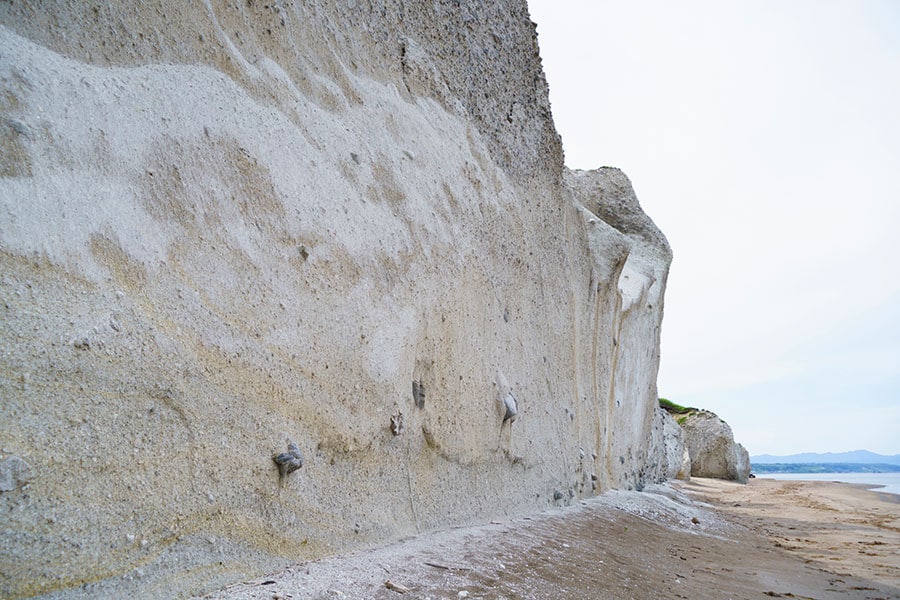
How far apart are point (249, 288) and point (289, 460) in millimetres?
614

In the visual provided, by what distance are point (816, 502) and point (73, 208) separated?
12.6 meters

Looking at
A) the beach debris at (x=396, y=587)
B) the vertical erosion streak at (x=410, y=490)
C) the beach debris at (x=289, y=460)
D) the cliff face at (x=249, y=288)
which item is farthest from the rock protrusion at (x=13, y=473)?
the vertical erosion streak at (x=410, y=490)

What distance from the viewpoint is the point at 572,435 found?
543 centimetres

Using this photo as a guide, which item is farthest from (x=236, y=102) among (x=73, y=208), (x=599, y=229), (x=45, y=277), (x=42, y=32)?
(x=599, y=229)

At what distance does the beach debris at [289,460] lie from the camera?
233 cm

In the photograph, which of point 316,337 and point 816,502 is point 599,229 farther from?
point 816,502

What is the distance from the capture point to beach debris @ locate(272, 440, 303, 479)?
233 cm

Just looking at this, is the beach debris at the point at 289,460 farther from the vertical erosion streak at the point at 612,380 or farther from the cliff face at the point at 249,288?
the vertical erosion streak at the point at 612,380

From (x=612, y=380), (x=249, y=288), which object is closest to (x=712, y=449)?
(x=612, y=380)

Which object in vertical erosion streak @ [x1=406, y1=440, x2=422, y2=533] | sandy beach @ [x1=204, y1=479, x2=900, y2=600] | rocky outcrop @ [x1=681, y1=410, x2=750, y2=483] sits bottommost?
sandy beach @ [x1=204, y1=479, x2=900, y2=600]

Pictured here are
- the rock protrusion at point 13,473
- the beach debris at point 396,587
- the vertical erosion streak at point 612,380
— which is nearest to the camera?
the rock protrusion at point 13,473

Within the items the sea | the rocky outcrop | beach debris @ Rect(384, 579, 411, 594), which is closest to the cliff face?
beach debris @ Rect(384, 579, 411, 594)

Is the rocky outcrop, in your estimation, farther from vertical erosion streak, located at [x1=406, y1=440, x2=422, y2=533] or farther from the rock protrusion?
the rock protrusion

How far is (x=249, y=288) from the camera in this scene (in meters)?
2.34
